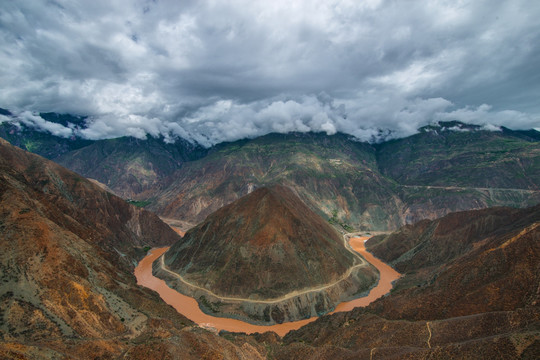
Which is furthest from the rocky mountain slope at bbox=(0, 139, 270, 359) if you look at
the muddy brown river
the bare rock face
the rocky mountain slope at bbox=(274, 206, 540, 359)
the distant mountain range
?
the bare rock face

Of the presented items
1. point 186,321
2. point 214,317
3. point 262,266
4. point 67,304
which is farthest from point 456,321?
point 67,304

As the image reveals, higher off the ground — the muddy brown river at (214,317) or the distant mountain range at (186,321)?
the distant mountain range at (186,321)

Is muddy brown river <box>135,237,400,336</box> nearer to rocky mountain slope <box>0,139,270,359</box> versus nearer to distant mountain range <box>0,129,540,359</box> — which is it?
distant mountain range <box>0,129,540,359</box>

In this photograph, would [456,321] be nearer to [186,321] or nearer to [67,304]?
[186,321]

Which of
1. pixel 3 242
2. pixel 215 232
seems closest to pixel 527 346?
pixel 3 242

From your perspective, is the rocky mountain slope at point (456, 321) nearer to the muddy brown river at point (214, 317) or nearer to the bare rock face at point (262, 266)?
the muddy brown river at point (214, 317)

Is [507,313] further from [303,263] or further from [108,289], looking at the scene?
[108,289]

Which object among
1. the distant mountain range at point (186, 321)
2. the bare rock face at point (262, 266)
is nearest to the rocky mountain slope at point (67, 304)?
the distant mountain range at point (186, 321)
